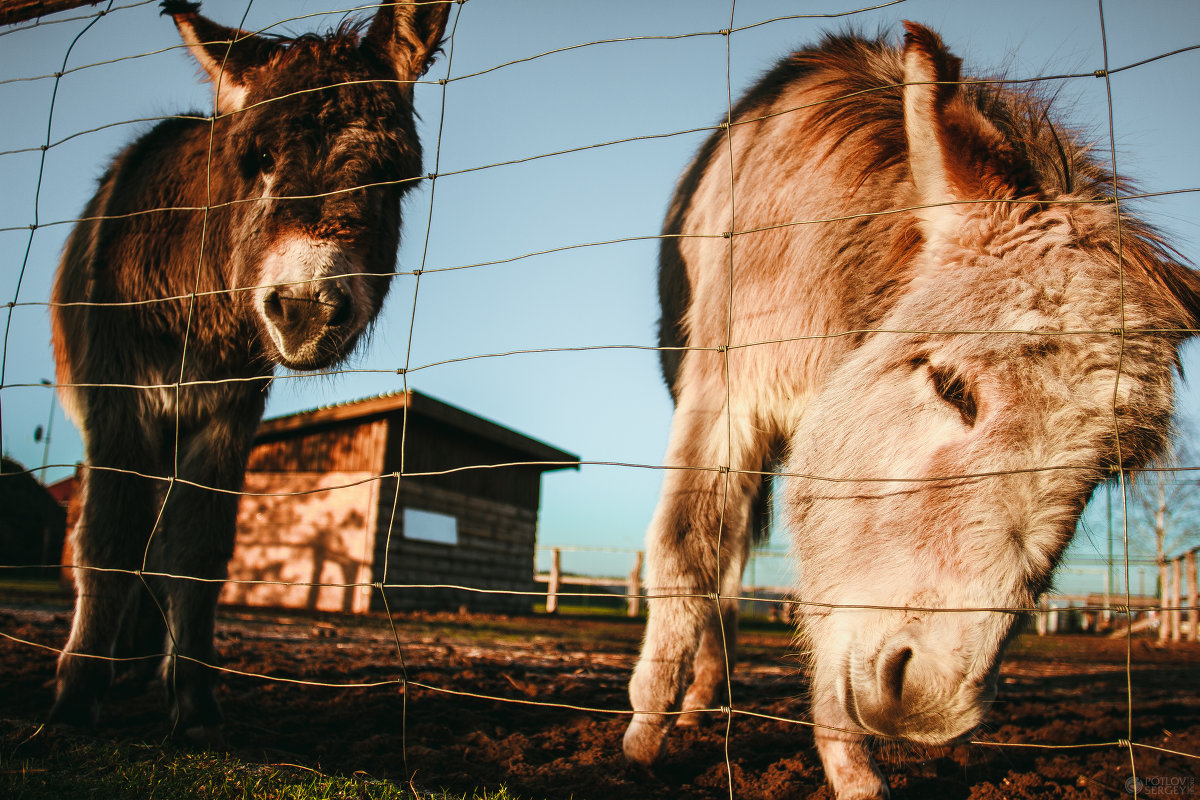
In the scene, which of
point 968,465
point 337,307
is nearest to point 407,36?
point 337,307

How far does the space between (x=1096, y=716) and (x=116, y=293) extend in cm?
485

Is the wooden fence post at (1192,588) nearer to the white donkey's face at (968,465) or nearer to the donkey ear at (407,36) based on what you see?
the white donkey's face at (968,465)

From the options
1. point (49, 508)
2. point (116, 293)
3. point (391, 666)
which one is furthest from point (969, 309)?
point (49, 508)

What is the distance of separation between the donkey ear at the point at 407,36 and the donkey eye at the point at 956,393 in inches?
94.2

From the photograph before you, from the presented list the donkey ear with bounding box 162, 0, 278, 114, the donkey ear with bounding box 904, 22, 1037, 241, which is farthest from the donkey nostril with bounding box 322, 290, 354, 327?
the donkey ear with bounding box 904, 22, 1037, 241

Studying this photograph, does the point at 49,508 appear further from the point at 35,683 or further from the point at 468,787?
the point at 468,787

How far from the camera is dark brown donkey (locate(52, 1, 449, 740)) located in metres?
2.54

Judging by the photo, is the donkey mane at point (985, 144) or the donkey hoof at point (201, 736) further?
the donkey hoof at point (201, 736)

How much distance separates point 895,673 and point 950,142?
52.8 inches

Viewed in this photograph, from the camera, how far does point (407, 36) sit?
2988mm

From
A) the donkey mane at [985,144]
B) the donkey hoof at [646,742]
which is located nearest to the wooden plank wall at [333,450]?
the donkey mane at [985,144]

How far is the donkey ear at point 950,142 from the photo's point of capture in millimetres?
1855

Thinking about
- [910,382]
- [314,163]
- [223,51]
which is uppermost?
[223,51]

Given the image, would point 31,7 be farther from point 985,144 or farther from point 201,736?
point 985,144
